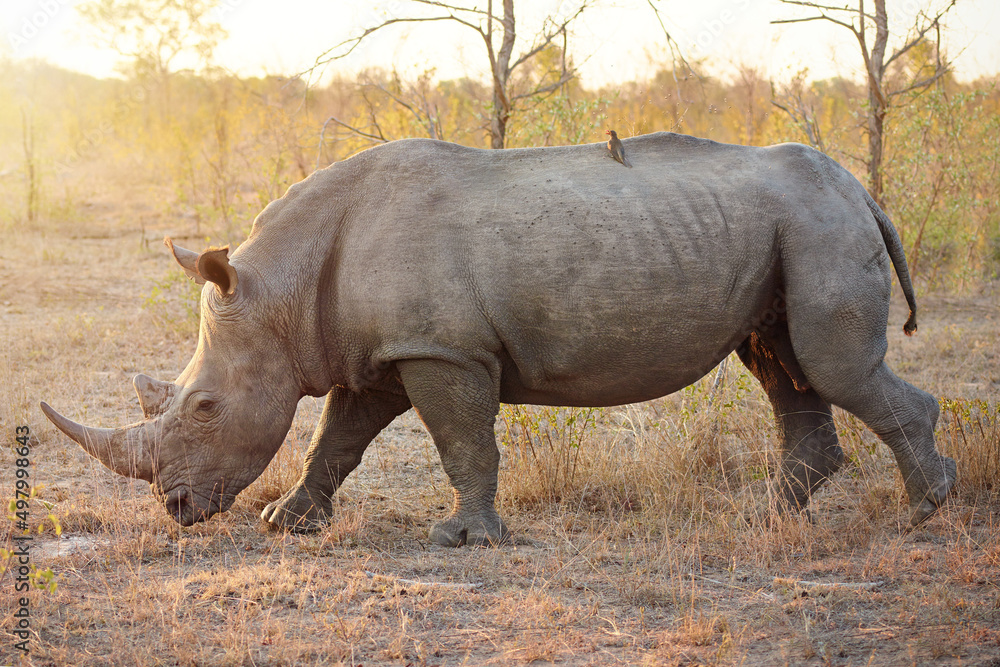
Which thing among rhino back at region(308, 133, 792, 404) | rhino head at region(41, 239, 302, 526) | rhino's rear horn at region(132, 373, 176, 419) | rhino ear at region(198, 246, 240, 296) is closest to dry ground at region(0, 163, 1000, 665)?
rhino head at region(41, 239, 302, 526)

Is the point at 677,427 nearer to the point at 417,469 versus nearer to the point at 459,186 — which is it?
the point at 417,469

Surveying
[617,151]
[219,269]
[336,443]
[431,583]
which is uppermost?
[617,151]

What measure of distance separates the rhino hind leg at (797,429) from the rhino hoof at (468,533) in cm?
164

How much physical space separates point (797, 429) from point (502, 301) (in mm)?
2044

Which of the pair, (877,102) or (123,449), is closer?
(123,449)

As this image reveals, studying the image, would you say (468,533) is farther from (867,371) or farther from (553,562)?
(867,371)

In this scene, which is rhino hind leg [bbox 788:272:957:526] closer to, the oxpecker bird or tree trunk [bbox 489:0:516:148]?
the oxpecker bird

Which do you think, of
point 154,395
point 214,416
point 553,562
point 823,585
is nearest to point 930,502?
point 823,585

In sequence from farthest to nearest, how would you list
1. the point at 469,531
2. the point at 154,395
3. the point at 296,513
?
the point at 296,513
the point at 469,531
the point at 154,395

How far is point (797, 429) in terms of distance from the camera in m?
5.52

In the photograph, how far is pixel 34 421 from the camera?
6734 millimetres

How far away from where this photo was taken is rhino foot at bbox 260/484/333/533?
16.8ft

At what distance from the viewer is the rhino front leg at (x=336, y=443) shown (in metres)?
5.21

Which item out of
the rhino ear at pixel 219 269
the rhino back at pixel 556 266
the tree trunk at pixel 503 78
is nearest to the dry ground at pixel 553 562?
the rhino back at pixel 556 266
